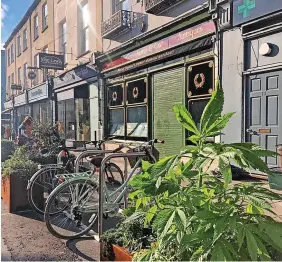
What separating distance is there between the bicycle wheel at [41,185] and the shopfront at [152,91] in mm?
1628

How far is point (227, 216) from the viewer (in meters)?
1.20

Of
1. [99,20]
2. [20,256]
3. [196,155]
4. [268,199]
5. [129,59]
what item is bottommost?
[20,256]

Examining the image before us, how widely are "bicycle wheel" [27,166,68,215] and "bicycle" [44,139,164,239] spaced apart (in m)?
0.65

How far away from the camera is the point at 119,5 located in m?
2.34

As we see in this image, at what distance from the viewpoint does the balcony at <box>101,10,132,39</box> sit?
231cm

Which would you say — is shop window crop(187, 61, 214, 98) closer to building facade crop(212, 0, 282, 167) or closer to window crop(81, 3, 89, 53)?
building facade crop(212, 0, 282, 167)

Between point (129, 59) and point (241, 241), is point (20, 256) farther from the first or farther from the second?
point (241, 241)

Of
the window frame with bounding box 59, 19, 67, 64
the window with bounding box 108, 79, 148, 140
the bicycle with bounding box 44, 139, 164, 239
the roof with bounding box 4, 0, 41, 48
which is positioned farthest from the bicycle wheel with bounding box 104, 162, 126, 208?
the roof with bounding box 4, 0, 41, 48

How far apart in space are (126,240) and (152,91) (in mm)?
1029

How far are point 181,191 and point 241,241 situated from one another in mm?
336

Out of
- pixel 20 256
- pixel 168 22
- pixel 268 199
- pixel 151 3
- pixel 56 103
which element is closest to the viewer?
pixel 268 199

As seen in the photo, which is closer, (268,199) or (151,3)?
(268,199)

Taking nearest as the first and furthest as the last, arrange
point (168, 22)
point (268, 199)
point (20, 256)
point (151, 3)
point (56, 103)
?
point (268, 199) < point (151, 3) < point (168, 22) < point (20, 256) < point (56, 103)

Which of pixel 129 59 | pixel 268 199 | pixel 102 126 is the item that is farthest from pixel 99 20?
pixel 268 199
